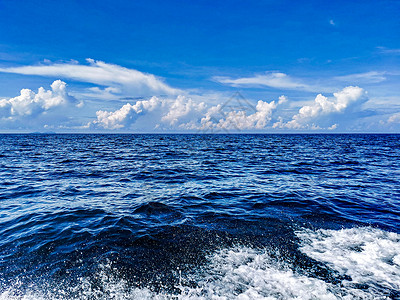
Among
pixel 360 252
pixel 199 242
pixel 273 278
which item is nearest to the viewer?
pixel 273 278

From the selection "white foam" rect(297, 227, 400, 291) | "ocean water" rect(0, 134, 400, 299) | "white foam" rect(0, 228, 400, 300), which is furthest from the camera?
"white foam" rect(297, 227, 400, 291)

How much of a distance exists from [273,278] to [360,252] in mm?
3393

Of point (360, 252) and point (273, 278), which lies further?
point (360, 252)

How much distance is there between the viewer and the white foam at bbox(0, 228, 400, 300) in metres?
5.35

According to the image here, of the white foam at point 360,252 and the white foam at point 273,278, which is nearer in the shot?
the white foam at point 273,278

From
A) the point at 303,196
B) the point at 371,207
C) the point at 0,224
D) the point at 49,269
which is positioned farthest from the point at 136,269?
the point at 371,207

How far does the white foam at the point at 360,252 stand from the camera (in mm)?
5978

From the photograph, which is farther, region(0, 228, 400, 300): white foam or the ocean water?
the ocean water

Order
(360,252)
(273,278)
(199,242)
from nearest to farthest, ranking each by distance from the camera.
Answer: (273,278)
(360,252)
(199,242)

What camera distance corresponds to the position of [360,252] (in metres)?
7.16

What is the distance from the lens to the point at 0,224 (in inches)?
367

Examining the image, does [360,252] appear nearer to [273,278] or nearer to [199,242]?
[273,278]

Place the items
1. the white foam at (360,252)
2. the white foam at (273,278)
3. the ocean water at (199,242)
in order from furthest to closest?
the white foam at (360,252), the ocean water at (199,242), the white foam at (273,278)

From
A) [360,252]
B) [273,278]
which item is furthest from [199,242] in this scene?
[360,252]
